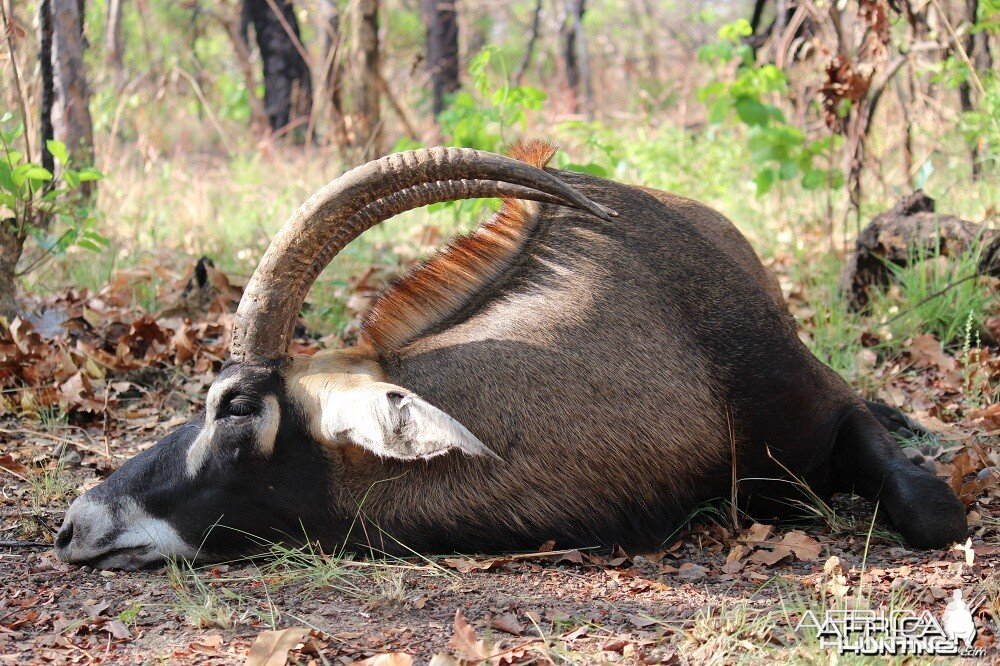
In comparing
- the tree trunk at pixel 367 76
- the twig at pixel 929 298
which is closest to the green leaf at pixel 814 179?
the twig at pixel 929 298

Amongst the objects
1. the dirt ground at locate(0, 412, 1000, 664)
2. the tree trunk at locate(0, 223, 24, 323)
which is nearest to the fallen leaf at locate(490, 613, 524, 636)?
the dirt ground at locate(0, 412, 1000, 664)

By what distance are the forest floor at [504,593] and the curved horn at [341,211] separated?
33.1 inches

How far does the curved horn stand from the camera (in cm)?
380

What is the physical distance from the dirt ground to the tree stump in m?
2.63

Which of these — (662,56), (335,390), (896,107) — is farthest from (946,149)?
(662,56)

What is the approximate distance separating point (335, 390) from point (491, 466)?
0.63 meters

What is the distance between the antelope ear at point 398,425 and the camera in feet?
11.3

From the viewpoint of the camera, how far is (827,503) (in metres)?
4.34

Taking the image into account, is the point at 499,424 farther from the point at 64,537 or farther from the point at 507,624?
the point at 64,537

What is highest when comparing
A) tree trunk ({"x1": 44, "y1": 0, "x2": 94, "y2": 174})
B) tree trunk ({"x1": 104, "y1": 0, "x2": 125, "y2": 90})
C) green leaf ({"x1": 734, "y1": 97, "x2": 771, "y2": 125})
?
tree trunk ({"x1": 104, "y1": 0, "x2": 125, "y2": 90})

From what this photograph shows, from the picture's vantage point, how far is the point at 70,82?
Answer: 24.5ft

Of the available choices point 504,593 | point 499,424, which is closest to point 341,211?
point 499,424

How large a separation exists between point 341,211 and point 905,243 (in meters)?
3.98

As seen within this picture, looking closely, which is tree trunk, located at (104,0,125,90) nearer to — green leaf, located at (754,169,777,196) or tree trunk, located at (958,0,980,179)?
green leaf, located at (754,169,777,196)
